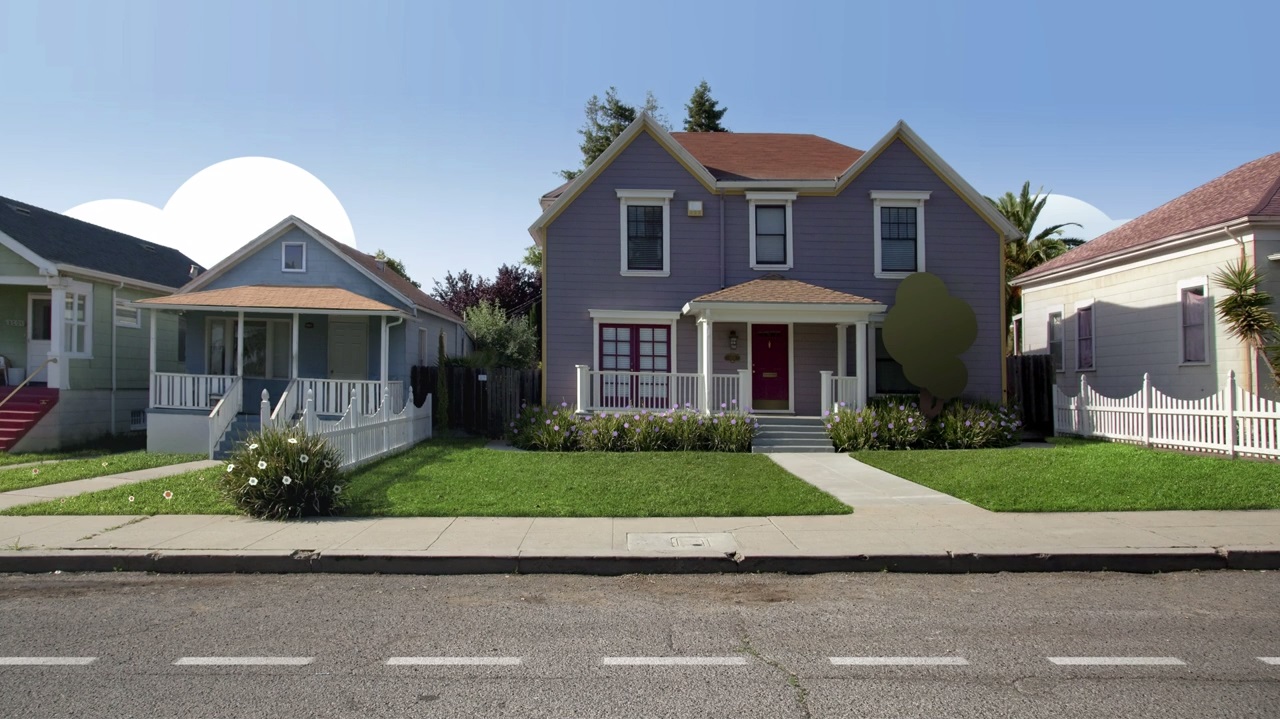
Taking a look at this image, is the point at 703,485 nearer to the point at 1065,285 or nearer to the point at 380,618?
the point at 380,618

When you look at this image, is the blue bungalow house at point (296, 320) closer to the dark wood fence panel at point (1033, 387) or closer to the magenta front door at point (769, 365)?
the magenta front door at point (769, 365)

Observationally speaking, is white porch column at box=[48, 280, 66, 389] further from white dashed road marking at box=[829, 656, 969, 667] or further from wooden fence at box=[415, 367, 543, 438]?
white dashed road marking at box=[829, 656, 969, 667]

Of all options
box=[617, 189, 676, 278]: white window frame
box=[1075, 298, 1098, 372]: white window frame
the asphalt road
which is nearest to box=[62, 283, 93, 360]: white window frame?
box=[617, 189, 676, 278]: white window frame

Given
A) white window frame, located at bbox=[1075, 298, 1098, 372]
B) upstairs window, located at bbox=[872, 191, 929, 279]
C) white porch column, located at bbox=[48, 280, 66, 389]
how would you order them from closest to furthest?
white porch column, located at bbox=[48, 280, 66, 389]
upstairs window, located at bbox=[872, 191, 929, 279]
white window frame, located at bbox=[1075, 298, 1098, 372]

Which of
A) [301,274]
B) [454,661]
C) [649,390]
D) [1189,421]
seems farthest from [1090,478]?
[301,274]

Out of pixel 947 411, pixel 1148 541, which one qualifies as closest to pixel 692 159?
pixel 947 411

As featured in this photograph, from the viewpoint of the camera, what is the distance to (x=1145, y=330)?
773 inches

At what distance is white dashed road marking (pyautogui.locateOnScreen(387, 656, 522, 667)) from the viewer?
505cm

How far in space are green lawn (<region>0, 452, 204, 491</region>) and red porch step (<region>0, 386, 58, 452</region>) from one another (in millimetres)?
2690

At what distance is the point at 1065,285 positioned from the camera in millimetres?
23203

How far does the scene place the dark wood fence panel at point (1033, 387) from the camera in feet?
65.6

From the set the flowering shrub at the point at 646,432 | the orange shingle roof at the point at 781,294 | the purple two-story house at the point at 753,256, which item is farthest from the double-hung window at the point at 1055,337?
the flowering shrub at the point at 646,432

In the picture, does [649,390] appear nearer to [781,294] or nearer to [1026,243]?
[781,294]

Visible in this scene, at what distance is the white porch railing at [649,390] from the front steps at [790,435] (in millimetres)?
911
